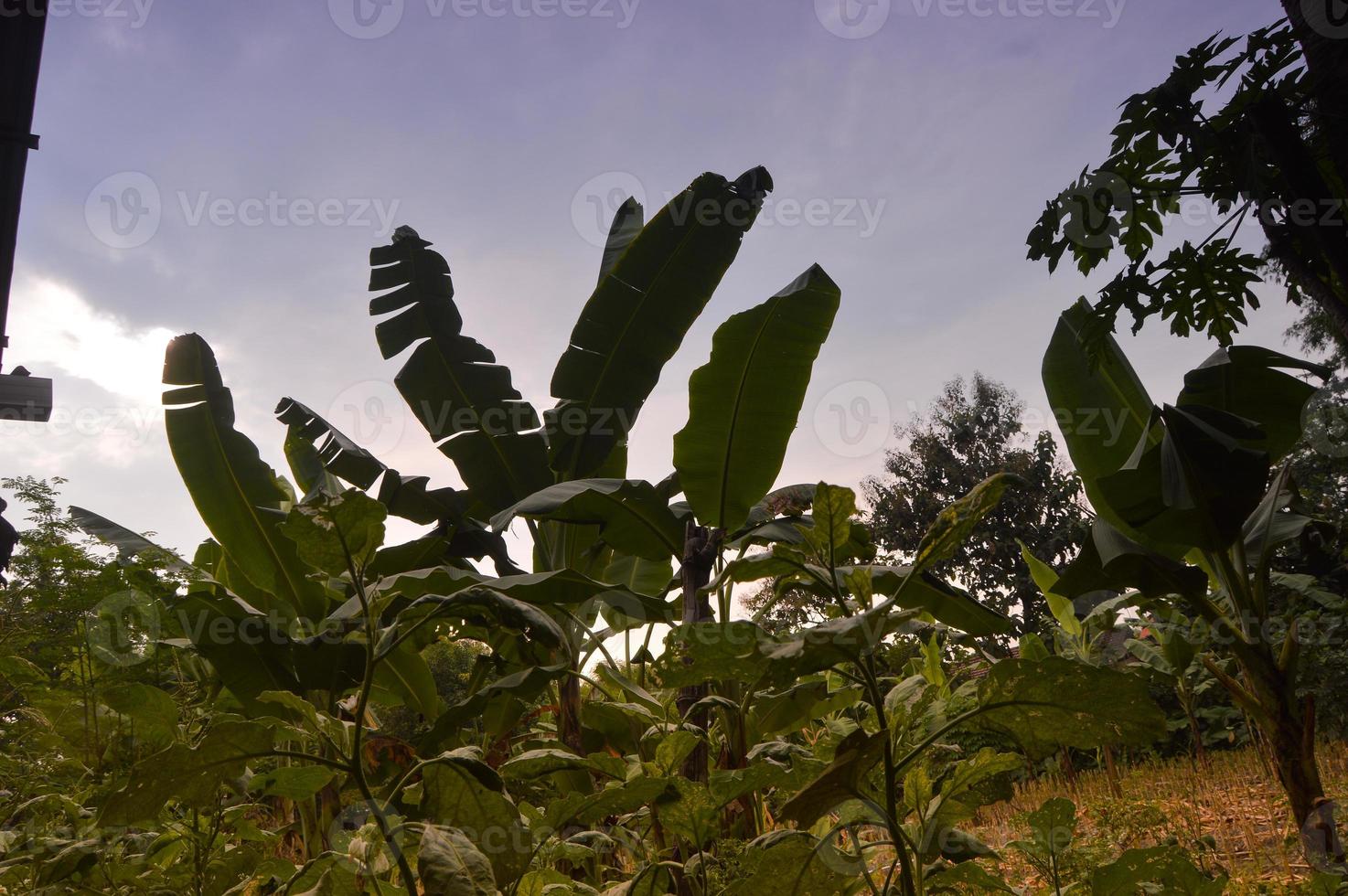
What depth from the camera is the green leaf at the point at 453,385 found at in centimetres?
346

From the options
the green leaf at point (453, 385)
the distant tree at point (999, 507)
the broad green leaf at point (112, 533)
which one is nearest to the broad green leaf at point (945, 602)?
the green leaf at point (453, 385)

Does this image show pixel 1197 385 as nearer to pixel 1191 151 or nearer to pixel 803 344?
pixel 1191 151

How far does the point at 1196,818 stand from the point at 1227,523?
2586 millimetres

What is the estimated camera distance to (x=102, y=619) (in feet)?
7.50

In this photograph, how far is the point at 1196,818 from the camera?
11.5 feet

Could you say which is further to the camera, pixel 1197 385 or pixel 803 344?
pixel 803 344

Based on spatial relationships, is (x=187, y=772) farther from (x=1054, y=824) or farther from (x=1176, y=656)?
(x=1176, y=656)

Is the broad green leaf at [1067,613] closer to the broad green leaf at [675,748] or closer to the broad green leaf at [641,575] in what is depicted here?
the broad green leaf at [641,575]

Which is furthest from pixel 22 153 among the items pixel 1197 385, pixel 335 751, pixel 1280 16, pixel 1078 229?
pixel 1197 385

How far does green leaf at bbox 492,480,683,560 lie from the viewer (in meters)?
2.33

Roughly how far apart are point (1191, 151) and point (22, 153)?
124 inches

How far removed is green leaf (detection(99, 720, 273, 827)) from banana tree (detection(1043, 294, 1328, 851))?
1.61 meters

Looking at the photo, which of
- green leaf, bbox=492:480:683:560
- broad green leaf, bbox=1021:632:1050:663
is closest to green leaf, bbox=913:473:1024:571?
green leaf, bbox=492:480:683:560

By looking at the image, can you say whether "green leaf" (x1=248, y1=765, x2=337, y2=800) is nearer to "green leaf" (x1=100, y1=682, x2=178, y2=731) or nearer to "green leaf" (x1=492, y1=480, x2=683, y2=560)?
"green leaf" (x1=100, y1=682, x2=178, y2=731)
